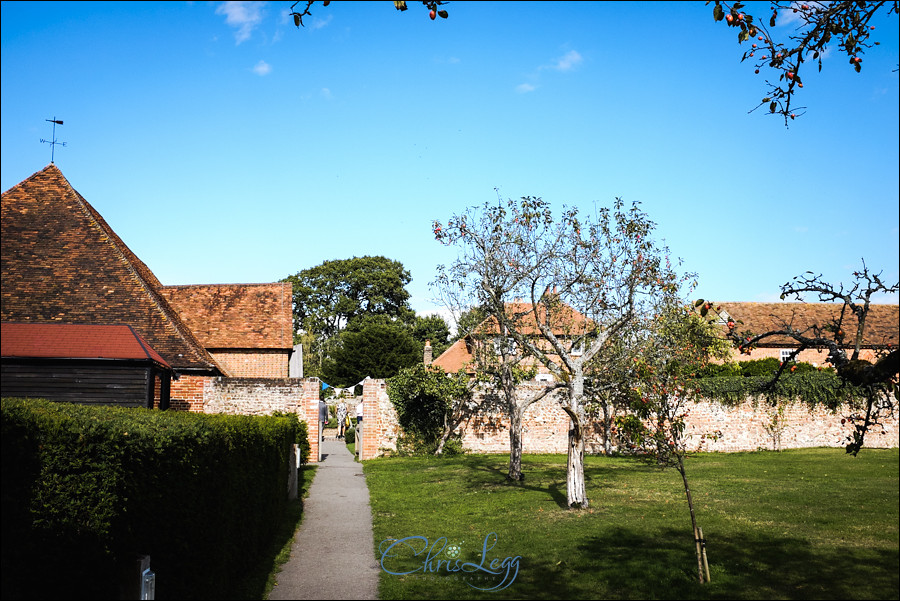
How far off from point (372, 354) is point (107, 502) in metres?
44.4

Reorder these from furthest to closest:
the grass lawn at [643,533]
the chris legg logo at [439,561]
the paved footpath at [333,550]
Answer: the chris legg logo at [439,561]
the grass lawn at [643,533]
the paved footpath at [333,550]

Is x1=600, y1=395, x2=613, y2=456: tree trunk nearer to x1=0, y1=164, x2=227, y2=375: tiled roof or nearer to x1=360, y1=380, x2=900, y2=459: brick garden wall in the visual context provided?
x1=360, y1=380, x2=900, y2=459: brick garden wall

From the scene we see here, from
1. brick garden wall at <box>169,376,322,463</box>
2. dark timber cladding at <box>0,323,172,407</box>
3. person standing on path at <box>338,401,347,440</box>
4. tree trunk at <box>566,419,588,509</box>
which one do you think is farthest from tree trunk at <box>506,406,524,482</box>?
person standing on path at <box>338,401,347,440</box>

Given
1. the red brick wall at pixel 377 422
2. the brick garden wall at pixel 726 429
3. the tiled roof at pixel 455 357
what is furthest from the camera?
the tiled roof at pixel 455 357

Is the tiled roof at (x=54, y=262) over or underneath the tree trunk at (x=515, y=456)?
over

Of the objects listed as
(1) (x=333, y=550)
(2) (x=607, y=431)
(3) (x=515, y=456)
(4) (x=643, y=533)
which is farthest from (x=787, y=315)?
(1) (x=333, y=550)

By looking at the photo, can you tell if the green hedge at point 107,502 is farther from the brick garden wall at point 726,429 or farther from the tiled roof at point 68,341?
the brick garden wall at point 726,429

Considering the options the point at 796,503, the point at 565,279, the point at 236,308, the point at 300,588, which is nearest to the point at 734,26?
the point at 300,588

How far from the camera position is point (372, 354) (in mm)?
48906

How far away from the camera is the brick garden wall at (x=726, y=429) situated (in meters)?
25.2

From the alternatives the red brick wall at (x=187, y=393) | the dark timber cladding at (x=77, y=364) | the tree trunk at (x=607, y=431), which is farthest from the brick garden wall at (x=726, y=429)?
the dark timber cladding at (x=77, y=364)

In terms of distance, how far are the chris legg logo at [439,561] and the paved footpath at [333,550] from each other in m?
0.26

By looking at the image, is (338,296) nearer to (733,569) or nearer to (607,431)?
(607,431)

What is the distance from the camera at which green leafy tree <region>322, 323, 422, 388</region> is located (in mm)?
48719
